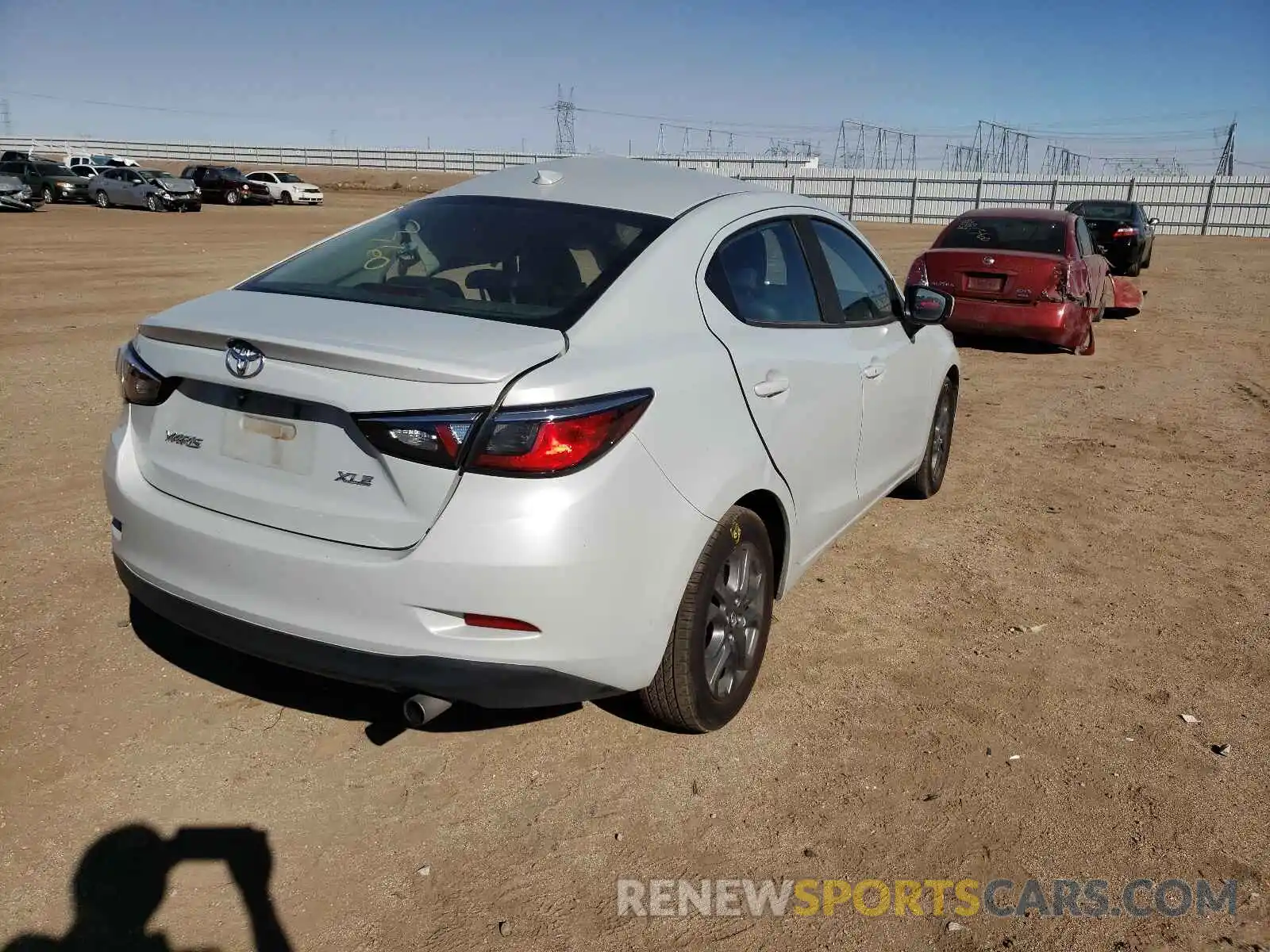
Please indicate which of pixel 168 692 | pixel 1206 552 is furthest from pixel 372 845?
pixel 1206 552

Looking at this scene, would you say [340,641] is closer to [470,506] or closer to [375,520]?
[375,520]

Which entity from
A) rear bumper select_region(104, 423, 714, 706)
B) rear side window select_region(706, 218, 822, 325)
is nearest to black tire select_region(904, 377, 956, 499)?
rear side window select_region(706, 218, 822, 325)

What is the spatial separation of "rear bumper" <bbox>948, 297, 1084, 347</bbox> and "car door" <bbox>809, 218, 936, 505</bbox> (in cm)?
607

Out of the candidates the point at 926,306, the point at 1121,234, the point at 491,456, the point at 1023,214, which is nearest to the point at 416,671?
the point at 491,456

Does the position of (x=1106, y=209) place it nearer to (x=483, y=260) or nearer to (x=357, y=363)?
(x=483, y=260)

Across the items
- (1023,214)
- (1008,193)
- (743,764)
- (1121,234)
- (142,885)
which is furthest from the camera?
(1008,193)

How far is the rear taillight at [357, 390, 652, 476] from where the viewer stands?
2500 mm

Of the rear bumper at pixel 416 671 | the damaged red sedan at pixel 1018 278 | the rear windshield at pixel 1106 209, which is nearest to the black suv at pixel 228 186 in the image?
the rear windshield at pixel 1106 209

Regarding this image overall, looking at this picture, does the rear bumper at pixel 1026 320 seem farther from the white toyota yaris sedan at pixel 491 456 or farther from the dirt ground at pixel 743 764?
the white toyota yaris sedan at pixel 491 456

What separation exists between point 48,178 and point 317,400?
3948cm

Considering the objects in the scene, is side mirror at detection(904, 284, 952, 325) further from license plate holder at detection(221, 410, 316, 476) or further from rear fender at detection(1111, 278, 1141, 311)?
rear fender at detection(1111, 278, 1141, 311)

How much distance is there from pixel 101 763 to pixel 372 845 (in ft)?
3.13

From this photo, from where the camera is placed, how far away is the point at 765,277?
3723mm

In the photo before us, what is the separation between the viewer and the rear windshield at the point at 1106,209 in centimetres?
2066
